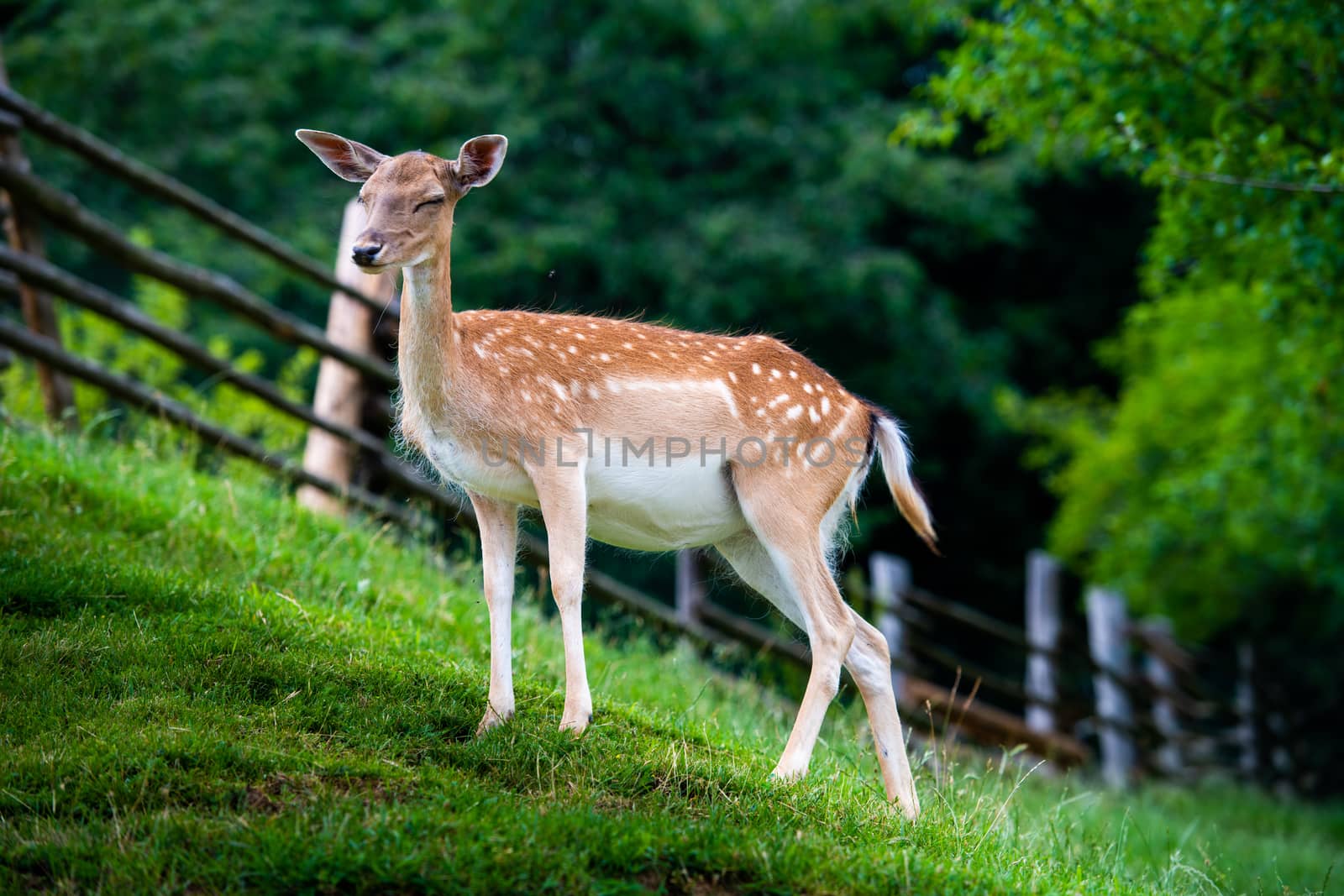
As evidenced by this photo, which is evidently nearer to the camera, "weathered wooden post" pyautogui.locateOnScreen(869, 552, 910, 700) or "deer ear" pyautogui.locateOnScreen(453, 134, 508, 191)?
"deer ear" pyautogui.locateOnScreen(453, 134, 508, 191)

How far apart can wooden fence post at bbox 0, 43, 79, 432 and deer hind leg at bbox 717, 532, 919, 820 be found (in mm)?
4236

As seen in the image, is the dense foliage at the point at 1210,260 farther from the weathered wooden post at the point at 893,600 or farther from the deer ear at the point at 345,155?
the deer ear at the point at 345,155

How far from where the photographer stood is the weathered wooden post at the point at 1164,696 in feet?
46.3

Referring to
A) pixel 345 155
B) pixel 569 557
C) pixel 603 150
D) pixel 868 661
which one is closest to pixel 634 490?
pixel 569 557

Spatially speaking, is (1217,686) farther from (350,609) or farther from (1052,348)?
(350,609)

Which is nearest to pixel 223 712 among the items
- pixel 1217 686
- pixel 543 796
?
pixel 543 796

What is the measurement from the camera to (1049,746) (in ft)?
38.0

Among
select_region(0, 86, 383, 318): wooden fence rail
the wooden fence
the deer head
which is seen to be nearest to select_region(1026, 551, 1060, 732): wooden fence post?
the wooden fence

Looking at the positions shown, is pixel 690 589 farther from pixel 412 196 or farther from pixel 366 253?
pixel 366 253

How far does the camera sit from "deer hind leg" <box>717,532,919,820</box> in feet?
14.9

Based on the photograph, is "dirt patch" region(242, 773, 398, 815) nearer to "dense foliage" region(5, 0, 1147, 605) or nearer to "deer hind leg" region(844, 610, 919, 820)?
"deer hind leg" region(844, 610, 919, 820)

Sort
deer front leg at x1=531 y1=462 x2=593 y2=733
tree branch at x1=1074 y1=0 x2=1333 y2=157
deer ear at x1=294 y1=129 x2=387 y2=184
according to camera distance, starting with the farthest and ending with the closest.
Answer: tree branch at x1=1074 y1=0 x2=1333 y2=157 → deer ear at x1=294 y1=129 x2=387 y2=184 → deer front leg at x1=531 y1=462 x2=593 y2=733

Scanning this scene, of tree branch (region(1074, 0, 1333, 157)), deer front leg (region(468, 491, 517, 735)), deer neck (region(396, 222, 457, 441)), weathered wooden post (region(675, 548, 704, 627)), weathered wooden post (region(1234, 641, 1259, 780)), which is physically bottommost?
weathered wooden post (region(1234, 641, 1259, 780))

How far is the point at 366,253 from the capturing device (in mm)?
3963
